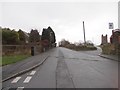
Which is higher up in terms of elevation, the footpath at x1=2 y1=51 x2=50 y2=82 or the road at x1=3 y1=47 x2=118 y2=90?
the footpath at x1=2 y1=51 x2=50 y2=82

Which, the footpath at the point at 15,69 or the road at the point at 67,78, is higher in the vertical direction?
the footpath at the point at 15,69

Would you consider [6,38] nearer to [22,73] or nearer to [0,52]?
[0,52]

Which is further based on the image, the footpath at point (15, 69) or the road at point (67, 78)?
the footpath at point (15, 69)

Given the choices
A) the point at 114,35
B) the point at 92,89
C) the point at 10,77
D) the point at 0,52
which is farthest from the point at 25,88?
the point at 114,35

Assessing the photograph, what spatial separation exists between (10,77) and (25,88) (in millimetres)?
3236

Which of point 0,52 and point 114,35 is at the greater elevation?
point 114,35

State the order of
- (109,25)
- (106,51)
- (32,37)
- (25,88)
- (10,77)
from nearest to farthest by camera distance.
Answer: (25,88), (10,77), (109,25), (106,51), (32,37)

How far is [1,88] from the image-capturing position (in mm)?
9500

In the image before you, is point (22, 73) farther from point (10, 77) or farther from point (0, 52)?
point (0, 52)

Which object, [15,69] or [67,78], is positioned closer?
[67,78]

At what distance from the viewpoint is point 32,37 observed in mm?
103875

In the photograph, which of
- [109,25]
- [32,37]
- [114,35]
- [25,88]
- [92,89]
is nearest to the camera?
[92,89]

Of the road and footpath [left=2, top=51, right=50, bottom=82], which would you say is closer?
the road

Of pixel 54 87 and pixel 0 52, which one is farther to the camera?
pixel 0 52
